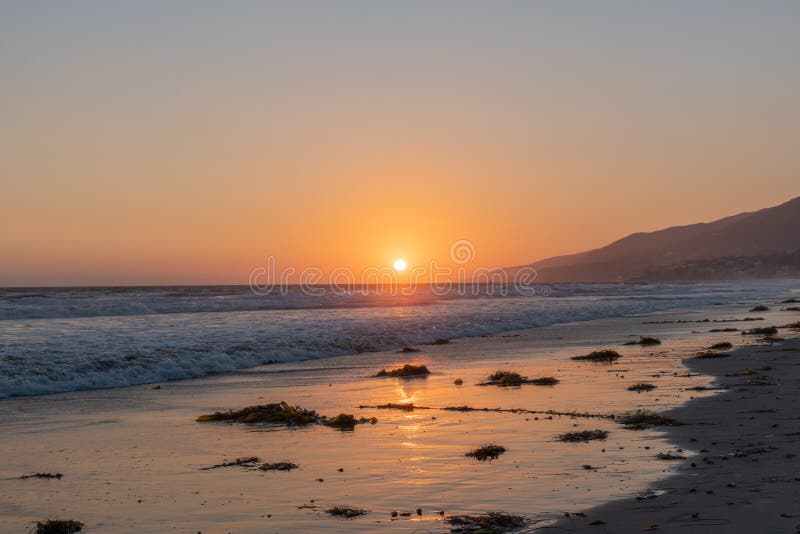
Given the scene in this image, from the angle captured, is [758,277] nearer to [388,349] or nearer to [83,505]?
[388,349]

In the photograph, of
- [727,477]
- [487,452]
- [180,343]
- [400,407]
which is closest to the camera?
[727,477]

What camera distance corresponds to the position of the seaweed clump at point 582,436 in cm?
1137

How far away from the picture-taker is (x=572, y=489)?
866 centimetres

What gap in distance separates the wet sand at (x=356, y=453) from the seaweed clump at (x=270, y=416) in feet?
1.29

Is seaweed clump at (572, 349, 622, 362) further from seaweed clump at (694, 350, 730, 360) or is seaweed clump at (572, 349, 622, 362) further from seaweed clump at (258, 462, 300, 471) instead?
seaweed clump at (258, 462, 300, 471)

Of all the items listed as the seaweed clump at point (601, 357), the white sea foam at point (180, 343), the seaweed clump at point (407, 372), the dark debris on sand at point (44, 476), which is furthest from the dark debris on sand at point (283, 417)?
the seaweed clump at point (601, 357)

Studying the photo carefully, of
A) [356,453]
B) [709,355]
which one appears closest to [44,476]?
[356,453]

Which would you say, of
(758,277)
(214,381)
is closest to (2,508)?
(214,381)

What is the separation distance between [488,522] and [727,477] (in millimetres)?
3100

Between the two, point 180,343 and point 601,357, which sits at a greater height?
point 180,343

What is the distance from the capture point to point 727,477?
8.80 m

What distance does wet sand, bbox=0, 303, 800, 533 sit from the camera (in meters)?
8.15

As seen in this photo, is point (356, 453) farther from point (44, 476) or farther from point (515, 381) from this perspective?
point (515, 381)

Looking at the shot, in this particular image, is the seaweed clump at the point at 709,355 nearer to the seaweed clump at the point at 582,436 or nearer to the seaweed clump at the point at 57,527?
the seaweed clump at the point at 582,436
